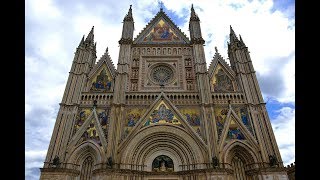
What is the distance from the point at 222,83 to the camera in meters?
22.6

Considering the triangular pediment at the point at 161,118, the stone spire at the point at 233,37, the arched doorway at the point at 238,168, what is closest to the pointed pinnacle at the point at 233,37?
the stone spire at the point at 233,37

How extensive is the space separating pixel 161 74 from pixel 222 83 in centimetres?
641

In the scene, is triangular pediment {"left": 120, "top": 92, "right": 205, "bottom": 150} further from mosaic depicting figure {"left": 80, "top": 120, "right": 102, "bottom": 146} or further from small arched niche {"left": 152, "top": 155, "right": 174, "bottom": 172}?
small arched niche {"left": 152, "top": 155, "right": 174, "bottom": 172}

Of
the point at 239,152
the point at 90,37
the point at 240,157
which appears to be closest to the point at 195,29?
the point at 90,37

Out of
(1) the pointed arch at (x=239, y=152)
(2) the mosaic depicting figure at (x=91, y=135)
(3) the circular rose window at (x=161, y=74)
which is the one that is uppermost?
(3) the circular rose window at (x=161, y=74)

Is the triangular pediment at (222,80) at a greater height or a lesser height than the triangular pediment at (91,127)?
greater

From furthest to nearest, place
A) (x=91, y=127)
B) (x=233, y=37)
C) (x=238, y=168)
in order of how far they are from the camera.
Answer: (x=233, y=37), (x=91, y=127), (x=238, y=168)

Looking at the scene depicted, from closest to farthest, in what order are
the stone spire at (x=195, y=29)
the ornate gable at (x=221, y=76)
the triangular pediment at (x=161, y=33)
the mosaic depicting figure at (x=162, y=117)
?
the mosaic depicting figure at (x=162, y=117) < the ornate gable at (x=221, y=76) < the stone spire at (x=195, y=29) < the triangular pediment at (x=161, y=33)

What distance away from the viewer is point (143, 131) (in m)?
19.4

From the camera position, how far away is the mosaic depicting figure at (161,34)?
2539 centimetres

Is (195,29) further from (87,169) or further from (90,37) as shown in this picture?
(87,169)

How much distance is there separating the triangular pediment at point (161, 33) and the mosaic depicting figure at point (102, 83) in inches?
212

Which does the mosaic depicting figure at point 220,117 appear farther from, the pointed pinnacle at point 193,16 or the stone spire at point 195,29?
the pointed pinnacle at point 193,16
